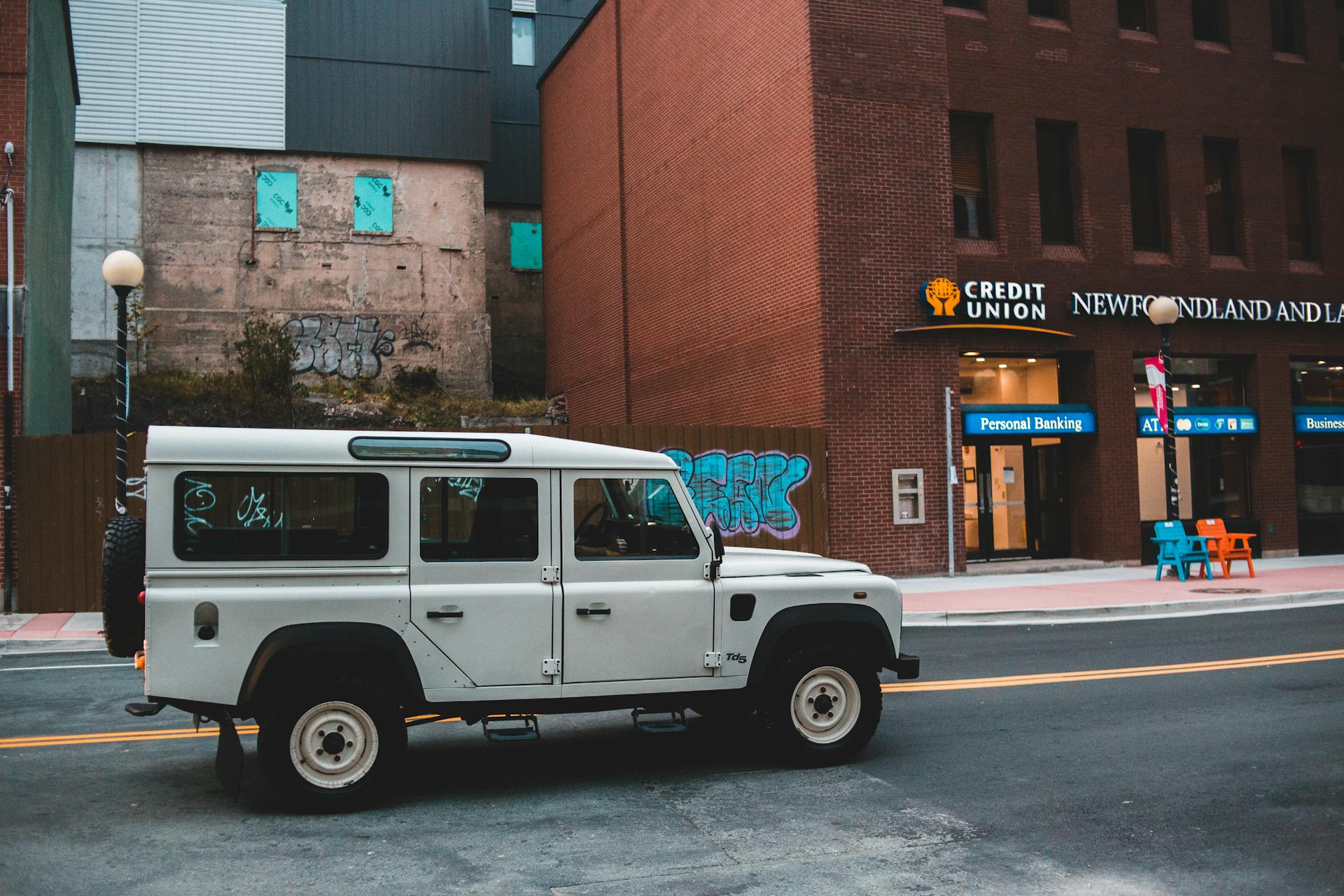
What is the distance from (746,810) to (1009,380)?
1622 cm

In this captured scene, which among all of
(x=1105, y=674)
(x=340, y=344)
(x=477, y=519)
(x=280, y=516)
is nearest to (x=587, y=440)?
(x=1105, y=674)

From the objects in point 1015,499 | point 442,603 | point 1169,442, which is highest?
point 1169,442

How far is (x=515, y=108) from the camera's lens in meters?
36.2

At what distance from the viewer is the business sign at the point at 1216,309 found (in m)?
20.5

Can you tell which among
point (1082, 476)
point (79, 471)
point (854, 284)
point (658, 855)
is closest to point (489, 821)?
point (658, 855)

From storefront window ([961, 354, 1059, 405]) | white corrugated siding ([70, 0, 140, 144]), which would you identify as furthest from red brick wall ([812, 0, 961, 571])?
white corrugated siding ([70, 0, 140, 144])

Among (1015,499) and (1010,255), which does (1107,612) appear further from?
(1010,255)

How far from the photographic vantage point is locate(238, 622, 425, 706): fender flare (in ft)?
18.8

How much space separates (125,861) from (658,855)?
251cm

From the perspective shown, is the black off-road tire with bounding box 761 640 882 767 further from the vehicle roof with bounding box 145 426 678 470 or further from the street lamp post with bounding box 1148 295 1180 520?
the street lamp post with bounding box 1148 295 1180 520

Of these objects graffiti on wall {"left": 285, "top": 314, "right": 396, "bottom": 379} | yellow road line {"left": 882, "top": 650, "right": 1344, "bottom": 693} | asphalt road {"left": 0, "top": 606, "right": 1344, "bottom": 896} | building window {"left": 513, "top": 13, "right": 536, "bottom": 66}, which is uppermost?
building window {"left": 513, "top": 13, "right": 536, "bottom": 66}

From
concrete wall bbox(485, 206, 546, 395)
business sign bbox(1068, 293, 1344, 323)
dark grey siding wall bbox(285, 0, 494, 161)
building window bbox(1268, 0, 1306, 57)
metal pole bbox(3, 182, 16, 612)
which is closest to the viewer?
metal pole bbox(3, 182, 16, 612)

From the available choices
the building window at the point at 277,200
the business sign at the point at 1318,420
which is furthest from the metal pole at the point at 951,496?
the building window at the point at 277,200

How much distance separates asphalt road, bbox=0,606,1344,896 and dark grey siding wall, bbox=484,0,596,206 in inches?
1127
